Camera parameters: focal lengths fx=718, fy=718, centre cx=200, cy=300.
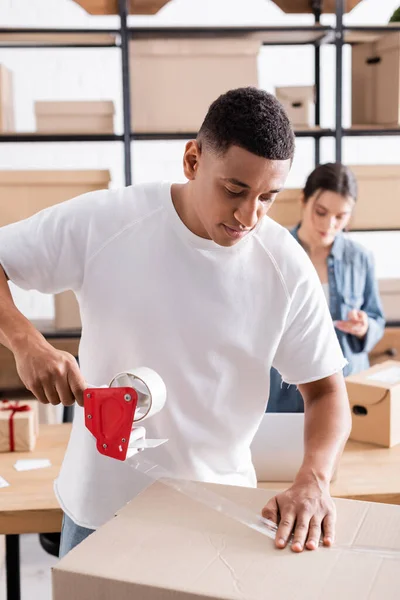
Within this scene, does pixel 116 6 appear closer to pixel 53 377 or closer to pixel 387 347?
Result: pixel 387 347

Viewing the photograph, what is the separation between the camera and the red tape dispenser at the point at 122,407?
922 millimetres

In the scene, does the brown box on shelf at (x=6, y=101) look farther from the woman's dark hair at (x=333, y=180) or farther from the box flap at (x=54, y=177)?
the woman's dark hair at (x=333, y=180)

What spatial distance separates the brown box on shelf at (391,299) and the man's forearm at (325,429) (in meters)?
1.99

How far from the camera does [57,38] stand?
2.92 meters

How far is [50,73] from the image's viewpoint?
3.39 meters

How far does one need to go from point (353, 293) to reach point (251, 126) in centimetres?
166

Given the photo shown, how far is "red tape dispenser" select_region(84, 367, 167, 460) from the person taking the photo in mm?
922

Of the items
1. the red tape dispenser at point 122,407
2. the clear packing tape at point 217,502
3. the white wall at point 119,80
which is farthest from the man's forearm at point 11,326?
the white wall at point 119,80

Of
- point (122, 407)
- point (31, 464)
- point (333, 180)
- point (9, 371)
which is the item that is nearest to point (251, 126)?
point (122, 407)

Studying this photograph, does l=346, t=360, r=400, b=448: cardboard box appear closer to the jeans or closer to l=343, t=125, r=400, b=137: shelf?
the jeans

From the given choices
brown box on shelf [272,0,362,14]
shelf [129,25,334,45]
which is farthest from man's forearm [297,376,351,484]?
brown box on shelf [272,0,362,14]

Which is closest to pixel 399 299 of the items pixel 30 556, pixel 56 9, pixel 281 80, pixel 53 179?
pixel 281 80

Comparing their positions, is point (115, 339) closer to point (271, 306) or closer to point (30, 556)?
point (271, 306)

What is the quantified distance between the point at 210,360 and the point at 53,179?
6.13 feet
